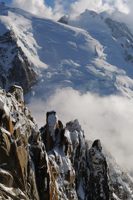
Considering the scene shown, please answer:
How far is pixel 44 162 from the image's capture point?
969 inches

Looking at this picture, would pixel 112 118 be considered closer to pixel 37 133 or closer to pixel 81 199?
pixel 81 199

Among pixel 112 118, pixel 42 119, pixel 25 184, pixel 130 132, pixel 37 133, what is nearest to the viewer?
pixel 25 184

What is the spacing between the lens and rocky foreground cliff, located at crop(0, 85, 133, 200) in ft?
64.2

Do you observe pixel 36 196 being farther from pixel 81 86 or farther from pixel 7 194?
pixel 81 86

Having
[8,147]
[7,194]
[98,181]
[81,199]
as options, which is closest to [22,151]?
[8,147]

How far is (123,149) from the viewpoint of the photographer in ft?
438

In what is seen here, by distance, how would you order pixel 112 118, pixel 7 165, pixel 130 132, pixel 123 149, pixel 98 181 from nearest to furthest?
1. pixel 7 165
2. pixel 98 181
3. pixel 123 149
4. pixel 130 132
5. pixel 112 118

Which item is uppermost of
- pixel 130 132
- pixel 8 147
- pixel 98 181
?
pixel 130 132

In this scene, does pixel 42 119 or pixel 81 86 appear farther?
pixel 81 86

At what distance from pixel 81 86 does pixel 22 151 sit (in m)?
178

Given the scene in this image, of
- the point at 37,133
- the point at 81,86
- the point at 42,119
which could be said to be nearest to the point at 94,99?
the point at 81,86

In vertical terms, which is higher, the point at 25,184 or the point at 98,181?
the point at 98,181

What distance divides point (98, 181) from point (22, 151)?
2743cm

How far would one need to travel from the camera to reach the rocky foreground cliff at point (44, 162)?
64.2ft
